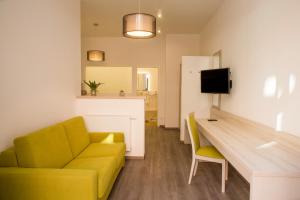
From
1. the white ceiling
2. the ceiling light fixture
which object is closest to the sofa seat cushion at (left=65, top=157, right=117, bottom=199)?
the ceiling light fixture

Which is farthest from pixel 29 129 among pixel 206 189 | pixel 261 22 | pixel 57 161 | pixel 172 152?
pixel 261 22

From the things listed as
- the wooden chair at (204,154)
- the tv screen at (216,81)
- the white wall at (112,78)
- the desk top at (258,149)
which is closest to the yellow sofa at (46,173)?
the wooden chair at (204,154)

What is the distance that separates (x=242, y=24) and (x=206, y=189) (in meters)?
2.49

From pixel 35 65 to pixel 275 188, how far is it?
272 centimetres

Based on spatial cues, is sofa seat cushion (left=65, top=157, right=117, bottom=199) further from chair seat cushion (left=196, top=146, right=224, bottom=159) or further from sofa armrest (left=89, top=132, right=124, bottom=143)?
chair seat cushion (left=196, top=146, right=224, bottom=159)

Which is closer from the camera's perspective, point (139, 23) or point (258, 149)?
point (258, 149)

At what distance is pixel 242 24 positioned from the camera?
329cm

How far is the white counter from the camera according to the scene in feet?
12.4

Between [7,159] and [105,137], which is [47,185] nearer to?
[7,159]

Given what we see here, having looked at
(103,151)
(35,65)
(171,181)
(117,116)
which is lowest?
(171,181)

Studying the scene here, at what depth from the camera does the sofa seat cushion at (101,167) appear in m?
2.04

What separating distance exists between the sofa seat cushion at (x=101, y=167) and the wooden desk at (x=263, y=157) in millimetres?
1243

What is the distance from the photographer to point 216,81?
13.2ft

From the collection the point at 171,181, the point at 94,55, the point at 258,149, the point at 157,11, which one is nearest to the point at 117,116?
the point at 171,181
